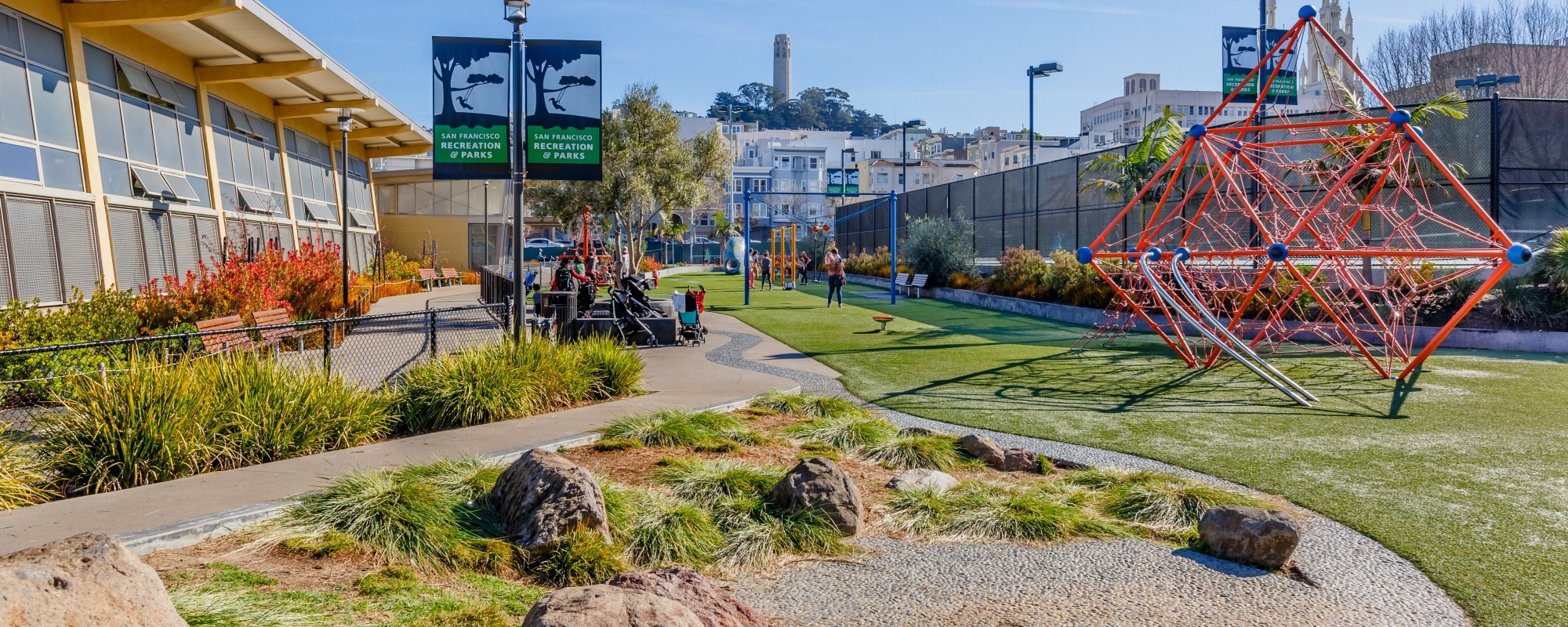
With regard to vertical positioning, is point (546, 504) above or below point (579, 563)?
above

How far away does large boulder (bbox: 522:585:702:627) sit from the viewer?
3.24 m

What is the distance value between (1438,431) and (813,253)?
137ft

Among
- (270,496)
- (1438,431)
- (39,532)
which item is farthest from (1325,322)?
(39,532)

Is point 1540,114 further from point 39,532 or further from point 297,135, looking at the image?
point 297,135

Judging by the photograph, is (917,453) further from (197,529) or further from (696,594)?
(197,529)

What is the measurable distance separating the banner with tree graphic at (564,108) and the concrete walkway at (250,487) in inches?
130

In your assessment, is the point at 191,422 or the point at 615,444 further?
the point at 615,444

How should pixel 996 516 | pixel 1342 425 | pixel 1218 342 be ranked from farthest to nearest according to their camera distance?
1. pixel 1218 342
2. pixel 1342 425
3. pixel 996 516

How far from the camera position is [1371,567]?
18.3 ft

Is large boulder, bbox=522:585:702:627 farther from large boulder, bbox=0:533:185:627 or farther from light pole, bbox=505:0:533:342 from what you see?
light pole, bbox=505:0:533:342

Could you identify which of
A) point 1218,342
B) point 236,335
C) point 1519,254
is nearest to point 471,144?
point 236,335

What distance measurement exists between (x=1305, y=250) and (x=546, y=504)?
9.71m

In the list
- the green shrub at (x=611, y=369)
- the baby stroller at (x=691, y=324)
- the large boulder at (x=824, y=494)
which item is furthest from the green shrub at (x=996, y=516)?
the baby stroller at (x=691, y=324)

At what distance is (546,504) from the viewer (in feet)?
18.4
